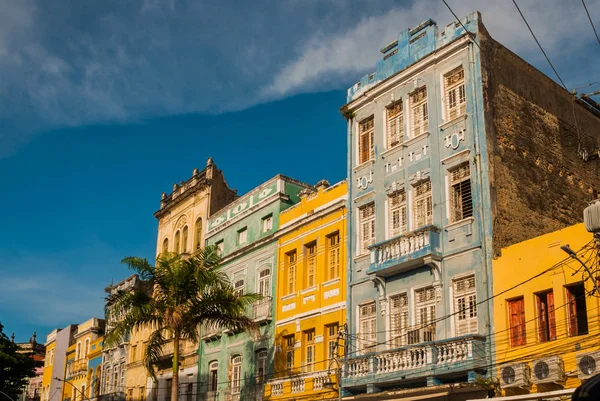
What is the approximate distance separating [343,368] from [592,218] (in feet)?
33.2

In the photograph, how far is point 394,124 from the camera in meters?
26.4

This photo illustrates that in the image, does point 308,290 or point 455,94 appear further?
point 308,290

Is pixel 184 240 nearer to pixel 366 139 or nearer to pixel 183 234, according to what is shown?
pixel 183 234

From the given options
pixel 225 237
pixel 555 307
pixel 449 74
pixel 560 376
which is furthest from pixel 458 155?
pixel 225 237

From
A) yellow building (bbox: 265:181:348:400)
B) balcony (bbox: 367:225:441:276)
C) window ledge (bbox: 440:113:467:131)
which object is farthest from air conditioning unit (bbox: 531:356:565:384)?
yellow building (bbox: 265:181:348:400)

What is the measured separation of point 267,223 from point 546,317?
15067mm

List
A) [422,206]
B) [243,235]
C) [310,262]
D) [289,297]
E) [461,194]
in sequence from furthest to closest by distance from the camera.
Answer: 1. [243,235]
2. [289,297]
3. [310,262]
4. [422,206]
5. [461,194]

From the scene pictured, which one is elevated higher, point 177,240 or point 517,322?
point 177,240

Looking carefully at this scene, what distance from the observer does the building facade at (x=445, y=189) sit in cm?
2175

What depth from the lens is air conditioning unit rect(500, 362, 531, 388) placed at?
1892 centimetres

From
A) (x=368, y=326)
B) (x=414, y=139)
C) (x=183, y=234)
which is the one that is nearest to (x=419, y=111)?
(x=414, y=139)

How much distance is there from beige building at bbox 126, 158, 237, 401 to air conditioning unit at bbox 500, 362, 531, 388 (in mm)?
17650

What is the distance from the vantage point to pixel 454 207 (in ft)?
75.3

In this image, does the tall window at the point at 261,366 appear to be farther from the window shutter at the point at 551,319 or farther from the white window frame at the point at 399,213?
the window shutter at the point at 551,319
